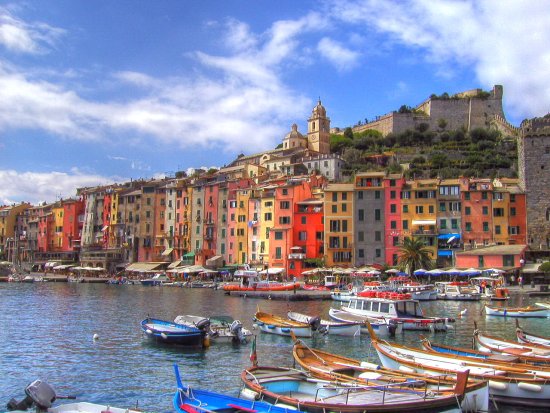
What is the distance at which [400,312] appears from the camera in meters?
35.3

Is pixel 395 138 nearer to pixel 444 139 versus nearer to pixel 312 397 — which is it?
pixel 444 139

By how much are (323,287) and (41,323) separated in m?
33.9

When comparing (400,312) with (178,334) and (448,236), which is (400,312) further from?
(448,236)

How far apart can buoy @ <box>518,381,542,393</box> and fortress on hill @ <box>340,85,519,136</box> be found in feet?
392

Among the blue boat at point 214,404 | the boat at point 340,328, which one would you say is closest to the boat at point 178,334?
the boat at point 340,328

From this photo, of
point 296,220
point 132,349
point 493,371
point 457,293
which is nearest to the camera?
point 493,371

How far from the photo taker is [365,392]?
15.5m

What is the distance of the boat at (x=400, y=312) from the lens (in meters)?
34.0

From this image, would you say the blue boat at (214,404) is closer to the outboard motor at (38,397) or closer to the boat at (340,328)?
the outboard motor at (38,397)

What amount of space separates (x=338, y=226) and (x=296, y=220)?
623cm

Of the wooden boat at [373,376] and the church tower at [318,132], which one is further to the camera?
the church tower at [318,132]

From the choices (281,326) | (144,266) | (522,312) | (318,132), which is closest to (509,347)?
(281,326)

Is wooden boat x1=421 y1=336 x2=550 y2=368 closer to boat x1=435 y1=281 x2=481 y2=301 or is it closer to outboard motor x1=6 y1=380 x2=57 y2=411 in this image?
outboard motor x1=6 y1=380 x2=57 y2=411

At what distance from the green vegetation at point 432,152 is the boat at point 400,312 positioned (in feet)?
227
